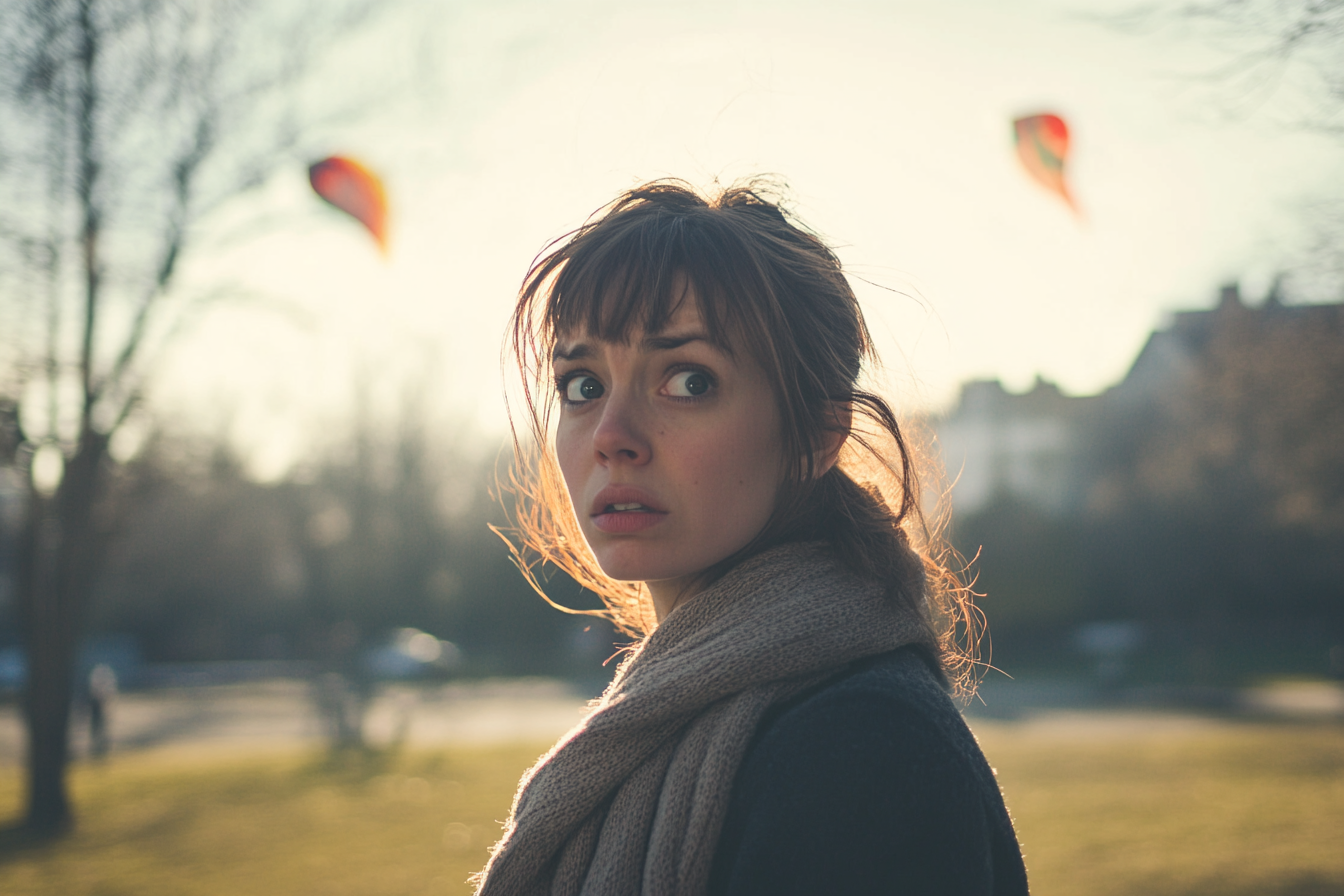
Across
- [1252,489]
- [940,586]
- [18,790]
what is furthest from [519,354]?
[1252,489]

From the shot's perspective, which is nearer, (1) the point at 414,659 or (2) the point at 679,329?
(2) the point at 679,329

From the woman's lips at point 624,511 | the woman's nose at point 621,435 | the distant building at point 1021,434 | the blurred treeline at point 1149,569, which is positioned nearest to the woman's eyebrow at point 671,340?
the woman's nose at point 621,435

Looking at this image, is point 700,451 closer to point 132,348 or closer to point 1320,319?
point 1320,319

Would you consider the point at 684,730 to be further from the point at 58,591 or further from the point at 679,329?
the point at 58,591

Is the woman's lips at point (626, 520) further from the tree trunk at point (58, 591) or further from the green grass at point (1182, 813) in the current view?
the tree trunk at point (58, 591)

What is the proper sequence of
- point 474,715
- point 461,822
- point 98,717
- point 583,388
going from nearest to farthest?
point 583,388 < point 461,822 < point 98,717 < point 474,715

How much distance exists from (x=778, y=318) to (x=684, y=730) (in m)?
0.69

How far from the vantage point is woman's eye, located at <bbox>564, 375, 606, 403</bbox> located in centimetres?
177

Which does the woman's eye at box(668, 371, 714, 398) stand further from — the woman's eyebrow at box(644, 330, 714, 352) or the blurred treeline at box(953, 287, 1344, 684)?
the blurred treeline at box(953, 287, 1344, 684)

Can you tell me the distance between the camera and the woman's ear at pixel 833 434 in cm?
171

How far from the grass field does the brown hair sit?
17.4ft

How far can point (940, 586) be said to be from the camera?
1963mm

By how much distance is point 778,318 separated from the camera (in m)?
1.61

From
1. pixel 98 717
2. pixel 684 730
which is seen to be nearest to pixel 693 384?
pixel 684 730
